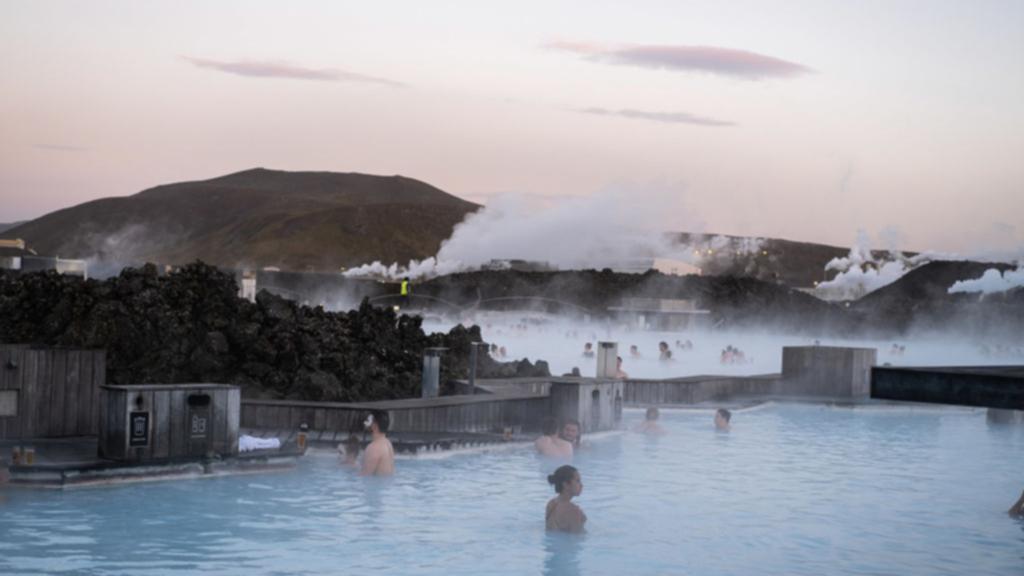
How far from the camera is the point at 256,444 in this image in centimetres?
1374

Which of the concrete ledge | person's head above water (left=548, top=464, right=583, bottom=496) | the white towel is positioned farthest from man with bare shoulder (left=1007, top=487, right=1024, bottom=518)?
the white towel

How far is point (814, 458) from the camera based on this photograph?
59.1 ft

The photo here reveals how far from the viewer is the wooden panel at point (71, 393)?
14.1m

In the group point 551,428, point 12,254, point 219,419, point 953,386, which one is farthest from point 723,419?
point 12,254

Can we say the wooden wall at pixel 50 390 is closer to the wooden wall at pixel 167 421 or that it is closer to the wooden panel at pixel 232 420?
the wooden wall at pixel 167 421

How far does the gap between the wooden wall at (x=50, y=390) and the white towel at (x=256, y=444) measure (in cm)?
200

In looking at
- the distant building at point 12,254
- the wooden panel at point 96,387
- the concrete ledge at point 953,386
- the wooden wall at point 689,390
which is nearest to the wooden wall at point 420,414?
the wooden panel at point 96,387

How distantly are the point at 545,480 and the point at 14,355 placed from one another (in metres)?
6.01

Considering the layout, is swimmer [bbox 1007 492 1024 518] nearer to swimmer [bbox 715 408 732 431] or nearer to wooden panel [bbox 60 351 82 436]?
swimmer [bbox 715 408 732 431]

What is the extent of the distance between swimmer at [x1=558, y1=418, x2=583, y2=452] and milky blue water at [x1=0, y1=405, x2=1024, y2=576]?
0.22 meters

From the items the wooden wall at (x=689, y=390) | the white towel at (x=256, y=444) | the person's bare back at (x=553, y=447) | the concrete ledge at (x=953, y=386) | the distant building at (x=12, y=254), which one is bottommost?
the person's bare back at (x=553, y=447)

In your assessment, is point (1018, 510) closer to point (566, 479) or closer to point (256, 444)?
point (566, 479)

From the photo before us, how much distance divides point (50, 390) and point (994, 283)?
74746mm

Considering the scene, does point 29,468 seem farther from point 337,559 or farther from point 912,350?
point 912,350
